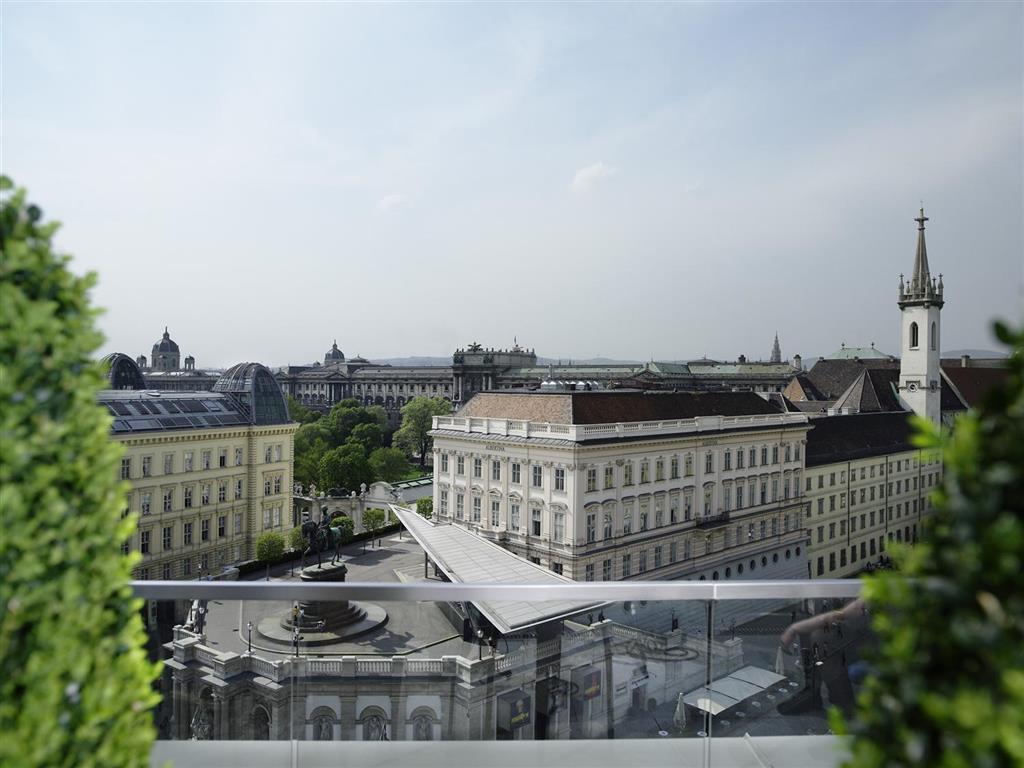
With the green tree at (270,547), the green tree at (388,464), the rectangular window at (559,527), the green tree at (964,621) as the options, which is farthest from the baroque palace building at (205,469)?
the green tree at (964,621)

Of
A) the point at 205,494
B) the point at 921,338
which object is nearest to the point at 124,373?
the point at 205,494

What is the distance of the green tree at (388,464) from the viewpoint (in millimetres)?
63062

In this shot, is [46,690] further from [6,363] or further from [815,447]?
[815,447]

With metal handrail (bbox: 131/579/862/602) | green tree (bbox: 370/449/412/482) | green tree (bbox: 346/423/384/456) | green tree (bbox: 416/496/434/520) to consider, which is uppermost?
metal handrail (bbox: 131/579/862/602)

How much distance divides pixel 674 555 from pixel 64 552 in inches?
1624

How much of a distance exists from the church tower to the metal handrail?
6902 centimetres

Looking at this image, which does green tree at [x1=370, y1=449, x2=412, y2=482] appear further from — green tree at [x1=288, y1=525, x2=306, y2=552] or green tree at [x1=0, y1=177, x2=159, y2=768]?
green tree at [x1=0, y1=177, x2=159, y2=768]

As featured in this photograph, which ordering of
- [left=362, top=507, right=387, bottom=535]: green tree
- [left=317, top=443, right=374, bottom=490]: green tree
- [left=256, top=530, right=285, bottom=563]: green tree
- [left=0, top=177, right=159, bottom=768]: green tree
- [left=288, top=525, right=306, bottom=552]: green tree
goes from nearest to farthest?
[left=0, top=177, right=159, bottom=768]: green tree, [left=256, top=530, right=285, bottom=563]: green tree, [left=288, top=525, right=306, bottom=552]: green tree, [left=362, top=507, right=387, bottom=535]: green tree, [left=317, top=443, right=374, bottom=490]: green tree

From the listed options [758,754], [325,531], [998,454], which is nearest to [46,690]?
[998,454]

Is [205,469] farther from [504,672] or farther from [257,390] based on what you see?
[504,672]

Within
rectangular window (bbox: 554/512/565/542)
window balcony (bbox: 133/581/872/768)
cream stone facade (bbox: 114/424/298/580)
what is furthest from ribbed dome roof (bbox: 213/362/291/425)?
window balcony (bbox: 133/581/872/768)

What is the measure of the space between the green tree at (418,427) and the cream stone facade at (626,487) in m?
39.2

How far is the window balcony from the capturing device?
13.6 ft

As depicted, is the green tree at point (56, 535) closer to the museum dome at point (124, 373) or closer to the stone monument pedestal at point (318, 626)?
the stone monument pedestal at point (318, 626)
